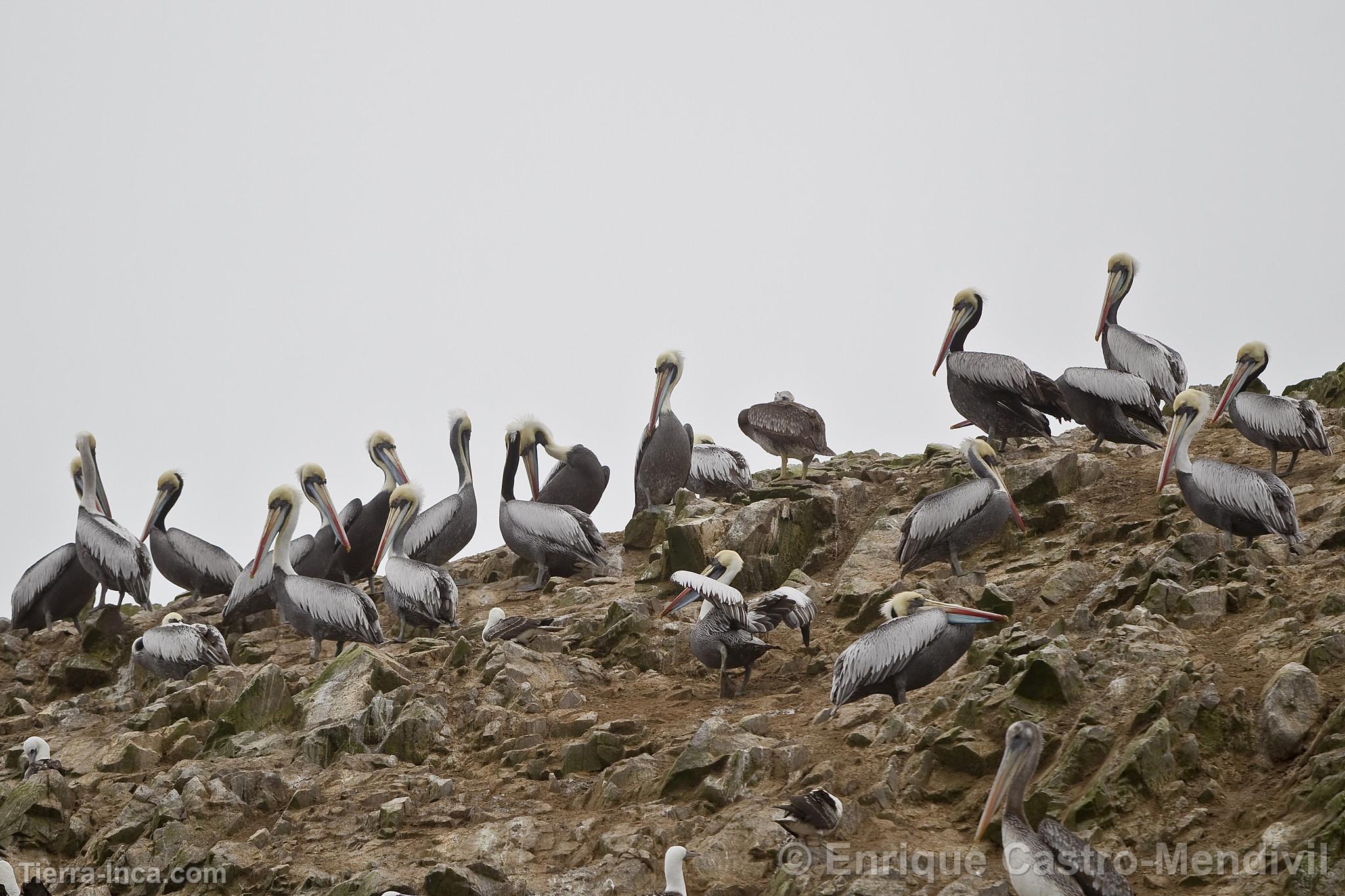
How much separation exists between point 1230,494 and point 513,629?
198 inches

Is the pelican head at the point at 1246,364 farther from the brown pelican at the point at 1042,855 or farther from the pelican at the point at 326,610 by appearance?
the pelican at the point at 326,610

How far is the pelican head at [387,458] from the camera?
42.7ft

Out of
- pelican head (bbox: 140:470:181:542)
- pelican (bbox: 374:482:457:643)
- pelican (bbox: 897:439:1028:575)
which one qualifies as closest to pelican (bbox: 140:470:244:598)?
pelican head (bbox: 140:470:181:542)

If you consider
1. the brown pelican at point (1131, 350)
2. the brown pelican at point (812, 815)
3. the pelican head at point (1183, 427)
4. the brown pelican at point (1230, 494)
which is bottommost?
the brown pelican at point (812, 815)

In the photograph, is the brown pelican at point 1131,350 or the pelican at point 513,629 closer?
the pelican at point 513,629

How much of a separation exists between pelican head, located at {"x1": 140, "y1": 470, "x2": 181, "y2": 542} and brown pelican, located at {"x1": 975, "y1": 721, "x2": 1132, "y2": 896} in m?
10.0

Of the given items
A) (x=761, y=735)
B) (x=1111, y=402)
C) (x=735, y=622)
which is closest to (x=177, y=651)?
(x=735, y=622)

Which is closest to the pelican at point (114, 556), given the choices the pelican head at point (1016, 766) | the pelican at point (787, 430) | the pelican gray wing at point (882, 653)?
the pelican at point (787, 430)

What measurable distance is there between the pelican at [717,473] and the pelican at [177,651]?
4697 mm

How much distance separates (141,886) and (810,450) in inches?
278

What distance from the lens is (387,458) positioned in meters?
13.1

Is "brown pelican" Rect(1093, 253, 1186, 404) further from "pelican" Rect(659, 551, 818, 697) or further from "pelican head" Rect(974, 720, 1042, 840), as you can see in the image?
"pelican head" Rect(974, 720, 1042, 840)

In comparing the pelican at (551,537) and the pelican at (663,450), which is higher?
the pelican at (663,450)

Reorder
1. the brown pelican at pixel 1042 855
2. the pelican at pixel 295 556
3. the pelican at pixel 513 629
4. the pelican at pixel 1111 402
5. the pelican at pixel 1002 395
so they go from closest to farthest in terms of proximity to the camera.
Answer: the brown pelican at pixel 1042 855
the pelican at pixel 513 629
the pelican at pixel 1111 402
the pelican at pixel 1002 395
the pelican at pixel 295 556
